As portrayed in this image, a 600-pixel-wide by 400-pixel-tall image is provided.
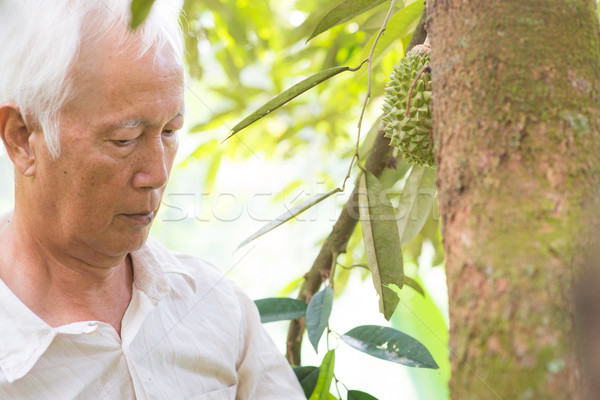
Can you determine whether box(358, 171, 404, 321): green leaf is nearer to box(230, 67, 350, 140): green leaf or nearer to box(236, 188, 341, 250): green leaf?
box(236, 188, 341, 250): green leaf

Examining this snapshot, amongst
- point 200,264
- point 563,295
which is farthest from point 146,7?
point 200,264

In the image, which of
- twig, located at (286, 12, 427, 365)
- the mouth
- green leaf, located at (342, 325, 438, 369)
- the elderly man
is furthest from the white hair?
green leaf, located at (342, 325, 438, 369)

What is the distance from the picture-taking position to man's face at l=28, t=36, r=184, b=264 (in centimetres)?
61

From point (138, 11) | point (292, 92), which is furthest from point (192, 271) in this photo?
point (138, 11)

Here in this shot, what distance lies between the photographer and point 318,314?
0.75 m

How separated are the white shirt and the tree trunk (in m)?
0.47

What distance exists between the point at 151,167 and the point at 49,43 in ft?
0.55

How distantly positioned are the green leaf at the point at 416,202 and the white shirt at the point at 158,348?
25 cm

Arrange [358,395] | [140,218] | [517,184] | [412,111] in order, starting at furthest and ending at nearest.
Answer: [358,395]
[140,218]
[412,111]
[517,184]

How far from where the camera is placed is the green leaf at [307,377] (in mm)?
807

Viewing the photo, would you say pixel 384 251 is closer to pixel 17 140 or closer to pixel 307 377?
pixel 307 377

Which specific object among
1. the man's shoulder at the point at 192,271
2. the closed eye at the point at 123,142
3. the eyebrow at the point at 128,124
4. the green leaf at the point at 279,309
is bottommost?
the green leaf at the point at 279,309

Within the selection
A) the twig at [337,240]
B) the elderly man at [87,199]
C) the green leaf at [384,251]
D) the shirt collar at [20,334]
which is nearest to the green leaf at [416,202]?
the twig at [337,240]

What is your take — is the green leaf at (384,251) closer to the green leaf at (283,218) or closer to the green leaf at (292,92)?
the green leaf at (283,218)
